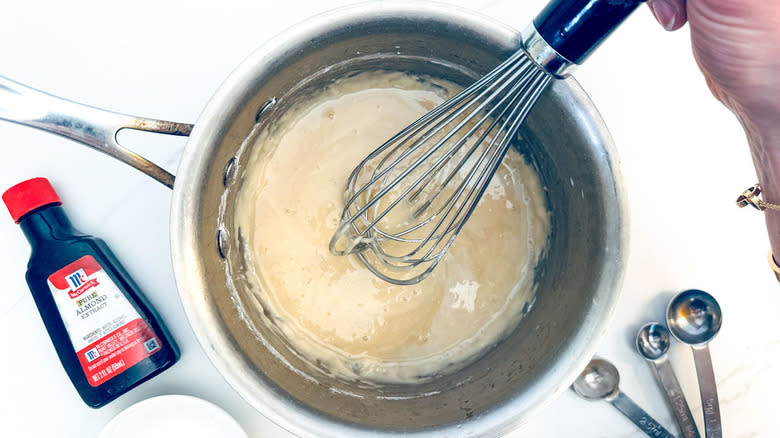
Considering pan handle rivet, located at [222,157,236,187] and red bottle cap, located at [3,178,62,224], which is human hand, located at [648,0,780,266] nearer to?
pan handle rivet, located at [222,157,236,187]

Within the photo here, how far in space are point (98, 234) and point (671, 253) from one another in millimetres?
696

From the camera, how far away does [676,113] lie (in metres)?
0.67

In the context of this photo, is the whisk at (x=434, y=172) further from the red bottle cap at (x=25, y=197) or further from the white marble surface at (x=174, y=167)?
the red bottle cap at (x=25, y=197)

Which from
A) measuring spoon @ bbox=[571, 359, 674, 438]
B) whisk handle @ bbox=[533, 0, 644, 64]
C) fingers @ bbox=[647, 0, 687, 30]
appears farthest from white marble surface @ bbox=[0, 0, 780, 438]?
whisk handle @ bbox=[533, 0, 644, 64]

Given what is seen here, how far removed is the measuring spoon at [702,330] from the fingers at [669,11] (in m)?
0.32

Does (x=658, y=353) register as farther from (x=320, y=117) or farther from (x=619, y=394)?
(x=320, y=117)

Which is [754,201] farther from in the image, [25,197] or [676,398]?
[25,197]

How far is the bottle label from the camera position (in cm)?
62

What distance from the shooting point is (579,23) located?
39 cm

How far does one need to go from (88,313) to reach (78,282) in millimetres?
37

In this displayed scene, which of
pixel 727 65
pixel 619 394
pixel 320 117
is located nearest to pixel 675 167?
pixel 727 65

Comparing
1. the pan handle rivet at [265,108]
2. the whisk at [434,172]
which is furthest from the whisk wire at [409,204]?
the pan handle rivet at [265,108]

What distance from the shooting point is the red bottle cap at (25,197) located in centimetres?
61

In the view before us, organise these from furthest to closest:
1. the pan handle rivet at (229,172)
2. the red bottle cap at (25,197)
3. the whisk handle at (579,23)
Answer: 1. the red bottle cap at (25,197)
2. the pan handle rivet at (229,172)
3. the whisk handle at (579,23)
